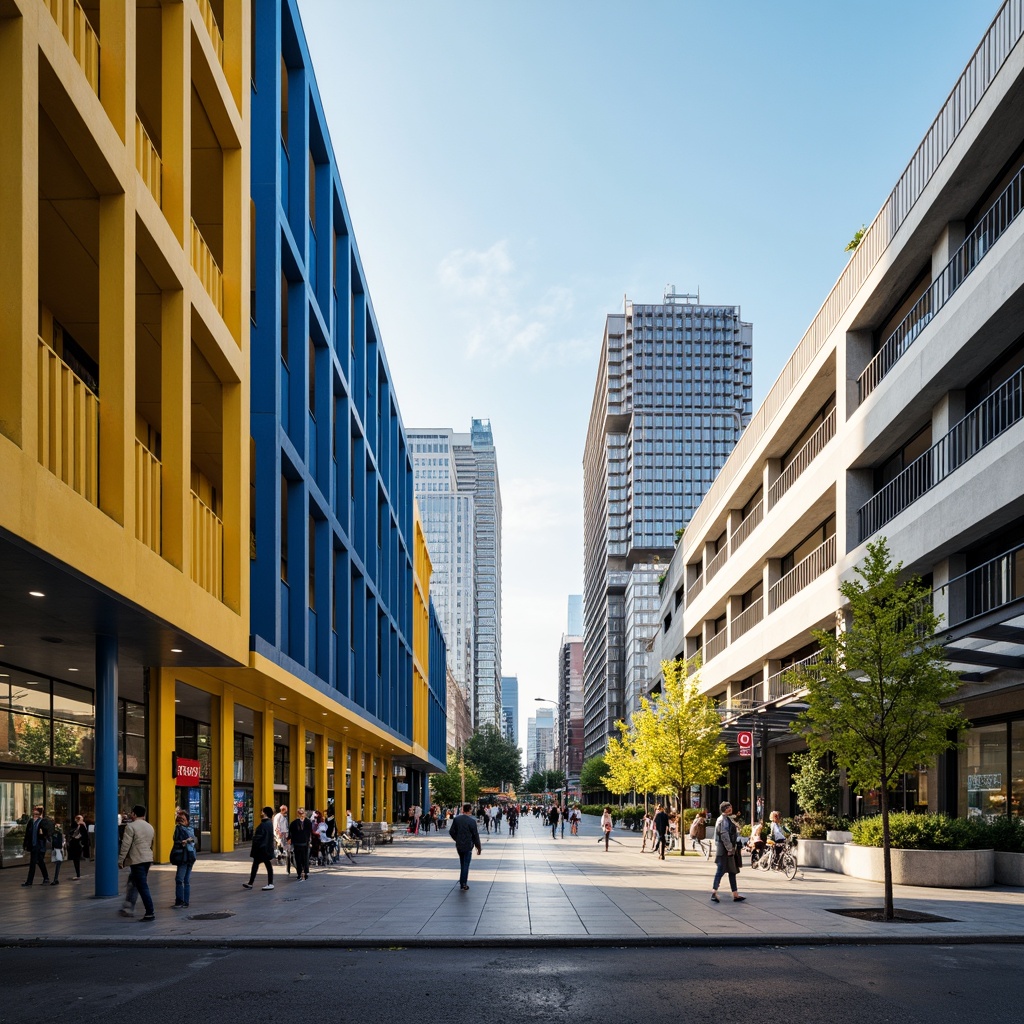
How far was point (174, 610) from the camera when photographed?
18.0m

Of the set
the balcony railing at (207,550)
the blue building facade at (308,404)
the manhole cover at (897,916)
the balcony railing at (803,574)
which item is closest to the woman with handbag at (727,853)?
the manhole cover at (897,916)

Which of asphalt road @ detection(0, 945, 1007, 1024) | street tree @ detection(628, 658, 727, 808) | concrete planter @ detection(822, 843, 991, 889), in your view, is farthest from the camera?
street tree @ detection(628, 658, 727, 808)

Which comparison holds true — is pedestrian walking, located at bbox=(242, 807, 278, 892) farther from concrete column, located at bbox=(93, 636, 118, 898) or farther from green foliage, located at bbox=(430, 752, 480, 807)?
green foliage, located at bbox=(430, 752, 480, 807)

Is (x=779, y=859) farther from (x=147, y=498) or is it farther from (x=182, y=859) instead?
(x=147, y=498)

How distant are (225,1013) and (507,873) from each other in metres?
18.1

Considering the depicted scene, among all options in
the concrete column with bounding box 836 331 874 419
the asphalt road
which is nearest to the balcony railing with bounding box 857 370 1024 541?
the concrete column with bounding box 836 331 874 419

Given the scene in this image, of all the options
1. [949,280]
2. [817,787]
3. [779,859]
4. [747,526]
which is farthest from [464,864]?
[747,526]

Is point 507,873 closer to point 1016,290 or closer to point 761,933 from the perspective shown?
point 761,933

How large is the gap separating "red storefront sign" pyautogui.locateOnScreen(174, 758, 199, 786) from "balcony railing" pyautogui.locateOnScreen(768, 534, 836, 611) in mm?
19420

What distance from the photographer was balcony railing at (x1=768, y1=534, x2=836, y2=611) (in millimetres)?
34250

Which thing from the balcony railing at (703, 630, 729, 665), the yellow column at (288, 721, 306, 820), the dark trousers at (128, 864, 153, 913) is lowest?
the yellow column at (288, 721, 306, 820)

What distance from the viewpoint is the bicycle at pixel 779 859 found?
2455cm

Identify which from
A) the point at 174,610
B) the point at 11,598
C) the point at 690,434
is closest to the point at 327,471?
the point at 174,610

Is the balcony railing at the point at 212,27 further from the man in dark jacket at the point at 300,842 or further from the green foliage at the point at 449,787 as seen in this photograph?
the green foliage at the point at 449,787
